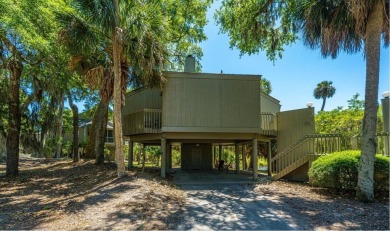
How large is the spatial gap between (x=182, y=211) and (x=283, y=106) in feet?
46.8

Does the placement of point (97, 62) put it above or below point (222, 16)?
below

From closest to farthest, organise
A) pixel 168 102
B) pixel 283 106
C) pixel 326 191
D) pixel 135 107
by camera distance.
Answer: pixel 326 191 → pixel 168 102 → pixel 135 107 → pixel 283 106

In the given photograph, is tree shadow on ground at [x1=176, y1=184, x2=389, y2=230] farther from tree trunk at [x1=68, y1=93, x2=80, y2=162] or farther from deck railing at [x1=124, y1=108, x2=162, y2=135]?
tree trunk at [x1=68, y1=93, x2=80, y2=162]

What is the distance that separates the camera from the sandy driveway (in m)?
7.06

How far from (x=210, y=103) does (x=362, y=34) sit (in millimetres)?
6560

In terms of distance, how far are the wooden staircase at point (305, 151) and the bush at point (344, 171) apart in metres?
2.00

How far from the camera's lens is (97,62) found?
14.9 meters

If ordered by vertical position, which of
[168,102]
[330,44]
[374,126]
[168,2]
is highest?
[168,2]

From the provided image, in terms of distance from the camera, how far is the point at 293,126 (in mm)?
15961

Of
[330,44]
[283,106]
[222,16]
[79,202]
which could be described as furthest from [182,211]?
[283,106]

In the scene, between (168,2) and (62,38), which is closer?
(62,38)

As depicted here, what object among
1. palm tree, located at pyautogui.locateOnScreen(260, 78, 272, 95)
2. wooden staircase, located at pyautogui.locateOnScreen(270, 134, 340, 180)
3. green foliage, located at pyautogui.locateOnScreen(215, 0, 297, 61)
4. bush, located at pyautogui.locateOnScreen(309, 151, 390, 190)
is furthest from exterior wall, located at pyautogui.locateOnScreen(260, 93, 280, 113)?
palm tree, located at pyautogui.locateOnScreen(260, 78, 272, 95)

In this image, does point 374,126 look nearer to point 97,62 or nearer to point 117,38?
point 117,38

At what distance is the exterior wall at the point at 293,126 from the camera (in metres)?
15.1
